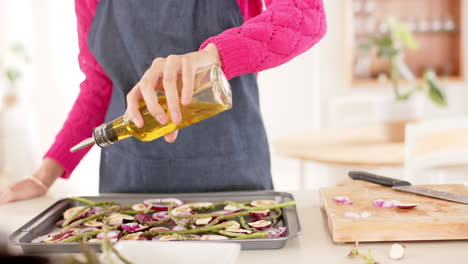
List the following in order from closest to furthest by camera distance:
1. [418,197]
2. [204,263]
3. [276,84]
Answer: [204,263], [418,197], [276,84]

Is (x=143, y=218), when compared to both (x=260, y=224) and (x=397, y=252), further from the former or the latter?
(x=397, y=252)

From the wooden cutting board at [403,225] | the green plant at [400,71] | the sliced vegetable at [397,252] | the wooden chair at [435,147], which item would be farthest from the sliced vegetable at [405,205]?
the green plant at [400,71]

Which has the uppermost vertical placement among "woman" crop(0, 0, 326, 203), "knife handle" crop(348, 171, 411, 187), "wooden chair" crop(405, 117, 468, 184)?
"woman" crop(0, 0, 326, 203)

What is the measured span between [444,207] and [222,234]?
0.38 m

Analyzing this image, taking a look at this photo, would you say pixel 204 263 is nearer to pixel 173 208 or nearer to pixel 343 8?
pixel 173 208

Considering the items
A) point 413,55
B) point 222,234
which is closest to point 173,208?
point 222,234

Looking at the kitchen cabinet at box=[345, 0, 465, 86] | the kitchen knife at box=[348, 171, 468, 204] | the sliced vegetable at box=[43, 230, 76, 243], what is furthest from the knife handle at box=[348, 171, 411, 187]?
the kitchen cabinet at box=[345, 0, 465, 86]

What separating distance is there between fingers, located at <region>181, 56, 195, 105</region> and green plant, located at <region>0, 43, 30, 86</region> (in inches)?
129

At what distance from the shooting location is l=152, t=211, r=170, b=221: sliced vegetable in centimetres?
97

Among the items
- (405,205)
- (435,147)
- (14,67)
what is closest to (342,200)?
(405,205)

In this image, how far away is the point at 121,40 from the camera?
1.27 meters

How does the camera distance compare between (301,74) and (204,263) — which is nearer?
(204,263)

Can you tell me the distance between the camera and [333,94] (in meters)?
4.72

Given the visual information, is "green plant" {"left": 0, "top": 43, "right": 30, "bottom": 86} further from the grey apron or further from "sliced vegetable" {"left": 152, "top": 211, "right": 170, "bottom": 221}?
"sliced vegetable" {"left": 152, "top": 211, "right": 170, "bottom": 221}
